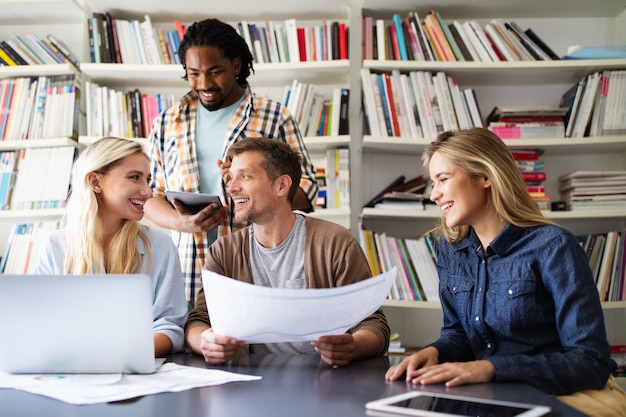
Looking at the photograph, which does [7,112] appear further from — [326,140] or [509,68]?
[509,68]

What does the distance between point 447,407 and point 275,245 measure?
38.1 inches

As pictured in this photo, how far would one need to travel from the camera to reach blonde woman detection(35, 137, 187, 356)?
1.71 m

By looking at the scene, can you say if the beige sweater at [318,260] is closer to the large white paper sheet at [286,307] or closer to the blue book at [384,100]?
the large white paper sheet at [286,307]

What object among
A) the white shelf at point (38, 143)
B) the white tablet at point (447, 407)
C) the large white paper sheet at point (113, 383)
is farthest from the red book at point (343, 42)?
the white tablet at point (447, 407)

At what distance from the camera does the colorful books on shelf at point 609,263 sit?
299 centimetres

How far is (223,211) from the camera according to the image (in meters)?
2.06

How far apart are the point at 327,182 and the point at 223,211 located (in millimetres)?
1098

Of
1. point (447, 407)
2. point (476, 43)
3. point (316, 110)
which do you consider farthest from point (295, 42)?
point (447, 407)

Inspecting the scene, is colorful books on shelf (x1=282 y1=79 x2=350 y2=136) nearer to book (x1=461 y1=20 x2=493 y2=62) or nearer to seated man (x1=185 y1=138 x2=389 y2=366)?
book (x1=461 y1=20 x2=493 y2=62)

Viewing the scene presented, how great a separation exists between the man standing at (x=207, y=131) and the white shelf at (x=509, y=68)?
95 cm

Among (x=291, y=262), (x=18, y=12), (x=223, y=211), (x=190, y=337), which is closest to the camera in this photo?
(x=190, y=337)

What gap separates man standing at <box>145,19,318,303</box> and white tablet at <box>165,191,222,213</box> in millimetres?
75

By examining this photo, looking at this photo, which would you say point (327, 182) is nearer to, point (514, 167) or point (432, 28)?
point (432, 28)

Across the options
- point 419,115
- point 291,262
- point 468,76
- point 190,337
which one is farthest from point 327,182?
point 190,337
